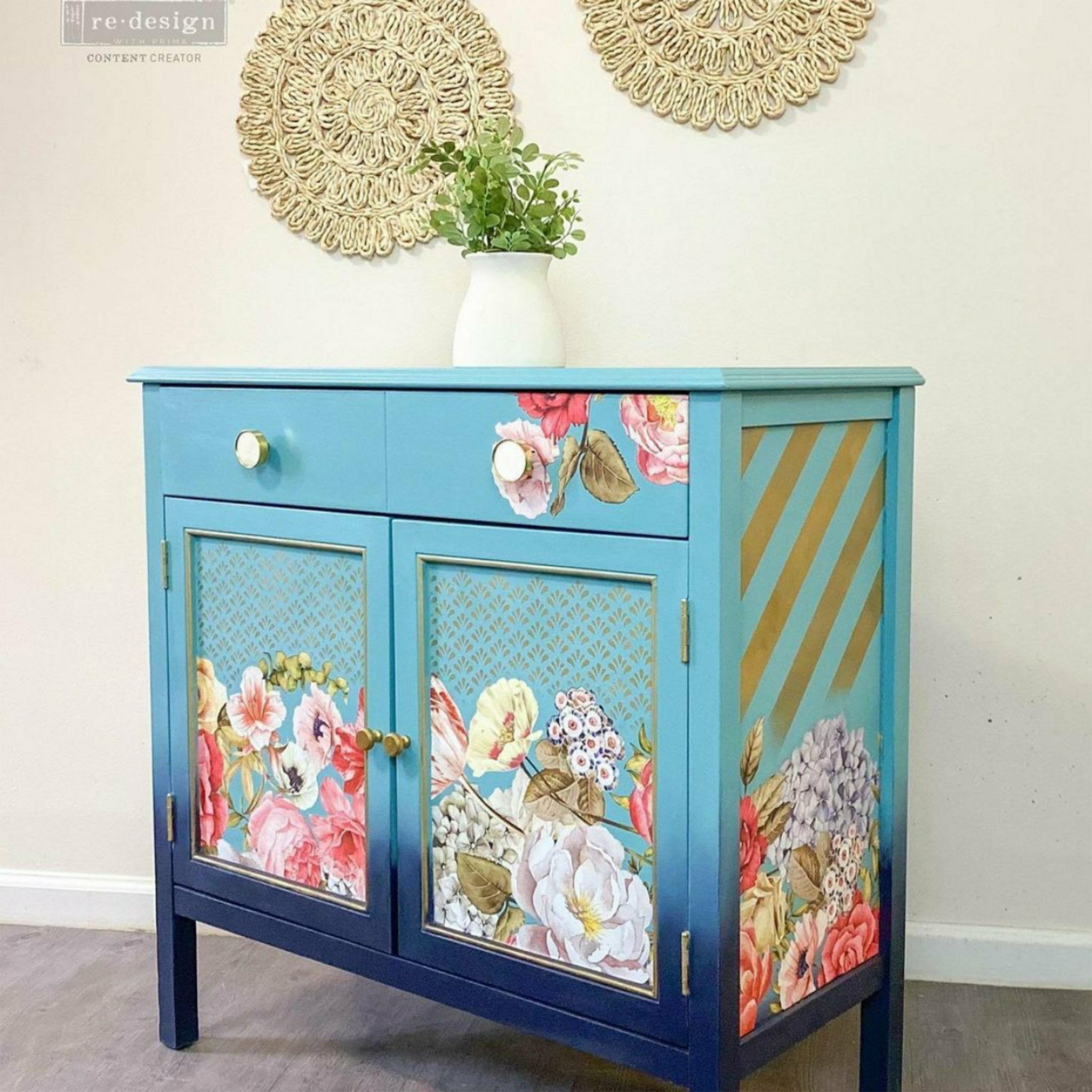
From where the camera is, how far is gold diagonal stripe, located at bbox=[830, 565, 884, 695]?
1.66 m

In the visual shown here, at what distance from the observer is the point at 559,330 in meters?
1.88

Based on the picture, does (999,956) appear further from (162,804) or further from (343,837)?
(162,804)

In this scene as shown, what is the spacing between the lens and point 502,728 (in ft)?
5.33

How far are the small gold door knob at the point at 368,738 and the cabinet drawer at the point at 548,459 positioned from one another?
274 millimetres

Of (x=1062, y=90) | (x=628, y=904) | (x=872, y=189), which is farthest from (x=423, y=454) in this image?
(x=1062, y=90)

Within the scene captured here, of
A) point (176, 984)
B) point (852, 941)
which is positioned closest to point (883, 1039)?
point (852, 941)

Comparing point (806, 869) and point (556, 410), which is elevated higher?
point (556, 410)

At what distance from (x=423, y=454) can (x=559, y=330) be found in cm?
34

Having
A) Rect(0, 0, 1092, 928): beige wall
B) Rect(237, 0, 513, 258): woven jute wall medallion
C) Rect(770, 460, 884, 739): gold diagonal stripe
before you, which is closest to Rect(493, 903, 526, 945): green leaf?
Rect(770, 460, 884, 739): gold diagonal stripe

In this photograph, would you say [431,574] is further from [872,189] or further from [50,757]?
[50,757]

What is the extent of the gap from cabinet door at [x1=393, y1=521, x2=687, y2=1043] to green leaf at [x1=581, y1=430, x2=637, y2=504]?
0.05 m

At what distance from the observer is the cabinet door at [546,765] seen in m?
1.50

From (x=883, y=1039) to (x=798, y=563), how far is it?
2.12 feet

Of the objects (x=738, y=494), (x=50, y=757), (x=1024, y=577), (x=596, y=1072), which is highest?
(x=738, y=494)
